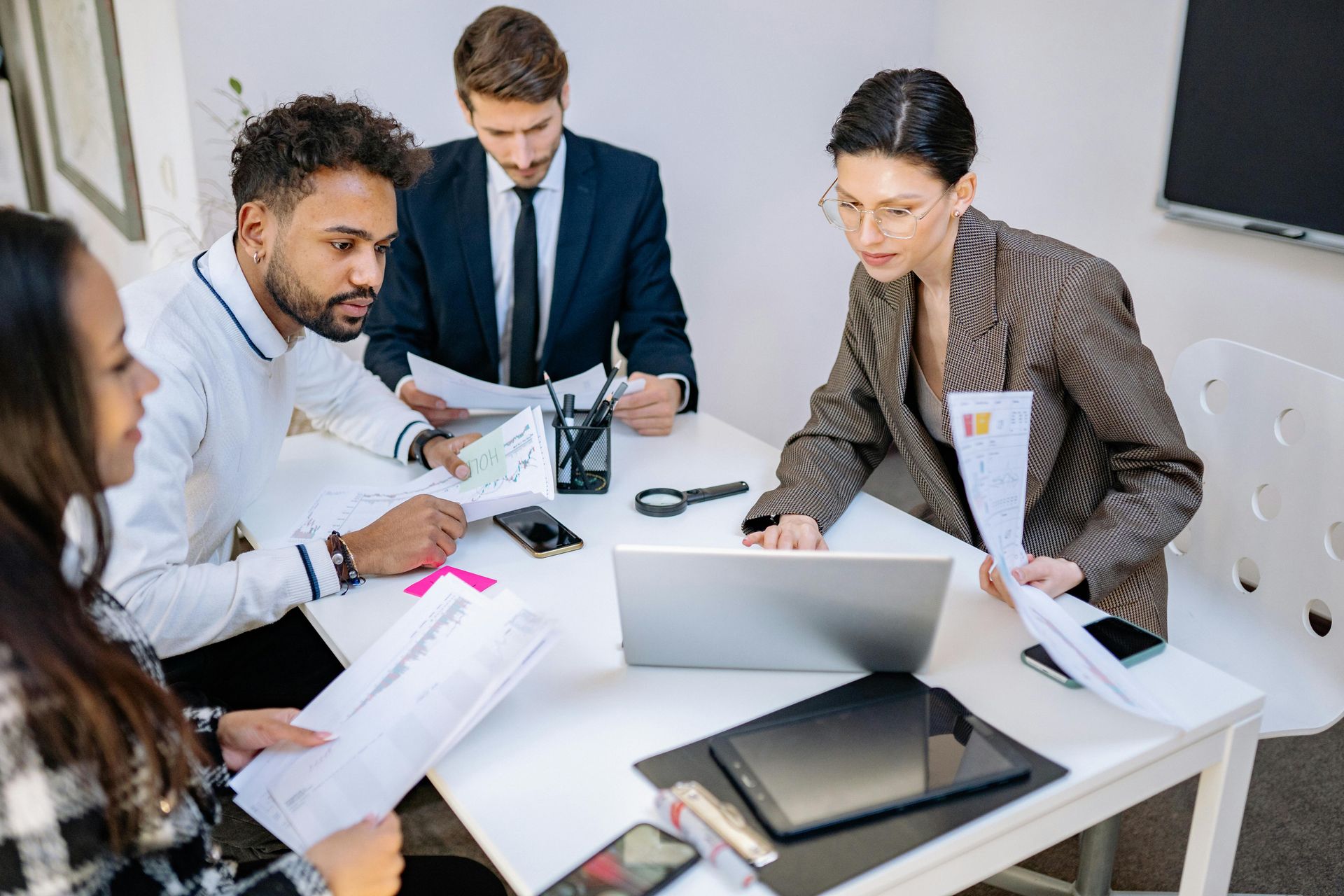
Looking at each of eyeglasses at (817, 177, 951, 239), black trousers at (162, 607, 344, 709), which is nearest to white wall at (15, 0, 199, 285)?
black trousers at (162, 607, 344, 709)

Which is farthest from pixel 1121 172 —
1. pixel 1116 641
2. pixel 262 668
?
pixel 262 668

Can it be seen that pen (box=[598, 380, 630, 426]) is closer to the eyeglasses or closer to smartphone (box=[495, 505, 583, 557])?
smartphone (box=[495, 505, 583, 557])

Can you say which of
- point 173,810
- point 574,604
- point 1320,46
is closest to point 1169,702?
point 574,604

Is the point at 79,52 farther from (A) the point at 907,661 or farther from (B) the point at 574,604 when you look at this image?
(A) the point at 907,661

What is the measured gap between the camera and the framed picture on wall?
127 inches

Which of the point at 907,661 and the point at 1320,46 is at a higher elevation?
the point at 1320,46

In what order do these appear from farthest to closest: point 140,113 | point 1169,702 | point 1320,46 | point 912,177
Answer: point 140,113 → point 1320,46 → point 912,177 → point 1169,702

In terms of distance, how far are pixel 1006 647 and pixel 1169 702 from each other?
0.59 ft

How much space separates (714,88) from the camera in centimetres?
307

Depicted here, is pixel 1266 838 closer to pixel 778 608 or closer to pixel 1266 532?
pixel 1266 532

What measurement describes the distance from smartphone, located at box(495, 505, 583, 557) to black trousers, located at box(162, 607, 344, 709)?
0.31m

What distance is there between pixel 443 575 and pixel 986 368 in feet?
2.72

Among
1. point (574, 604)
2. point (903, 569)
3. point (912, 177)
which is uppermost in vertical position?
point (912, 177)

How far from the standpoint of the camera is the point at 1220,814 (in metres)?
1.18
